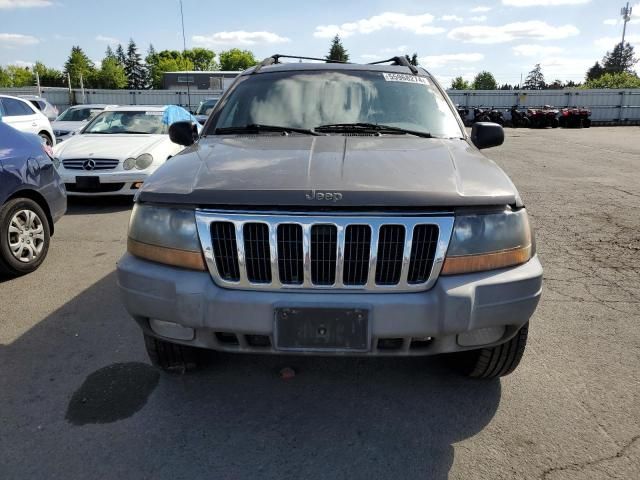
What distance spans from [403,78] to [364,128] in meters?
0.78

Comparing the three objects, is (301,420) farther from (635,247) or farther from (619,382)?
(635,247)

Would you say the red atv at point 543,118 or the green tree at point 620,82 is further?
the green tree at point 620,82

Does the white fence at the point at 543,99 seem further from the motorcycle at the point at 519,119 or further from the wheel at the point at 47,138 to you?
the wheel at the point at 47,138

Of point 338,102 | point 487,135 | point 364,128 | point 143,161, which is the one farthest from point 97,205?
point 487,135

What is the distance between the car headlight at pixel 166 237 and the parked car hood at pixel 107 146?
5.66 meters

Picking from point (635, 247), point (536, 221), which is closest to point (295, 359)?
point (635, 247)

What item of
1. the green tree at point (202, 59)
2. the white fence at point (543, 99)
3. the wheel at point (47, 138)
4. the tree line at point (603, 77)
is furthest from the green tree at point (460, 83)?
the wheel at point (47, 138)

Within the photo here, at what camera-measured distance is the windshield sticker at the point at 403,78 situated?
A: 3.82 metres

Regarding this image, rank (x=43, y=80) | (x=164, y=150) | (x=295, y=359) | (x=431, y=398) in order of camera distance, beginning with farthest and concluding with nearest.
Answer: (x=43, y=80), (x=164, y=150), (x=295, y=359), (x=431, y=398)

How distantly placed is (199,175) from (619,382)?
8.82ft

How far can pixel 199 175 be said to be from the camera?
255cm

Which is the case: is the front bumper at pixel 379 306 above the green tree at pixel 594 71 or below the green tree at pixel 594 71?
below

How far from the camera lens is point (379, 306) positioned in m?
2.22

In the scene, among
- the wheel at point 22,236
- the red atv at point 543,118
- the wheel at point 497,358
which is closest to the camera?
the wheel at point 497,358
